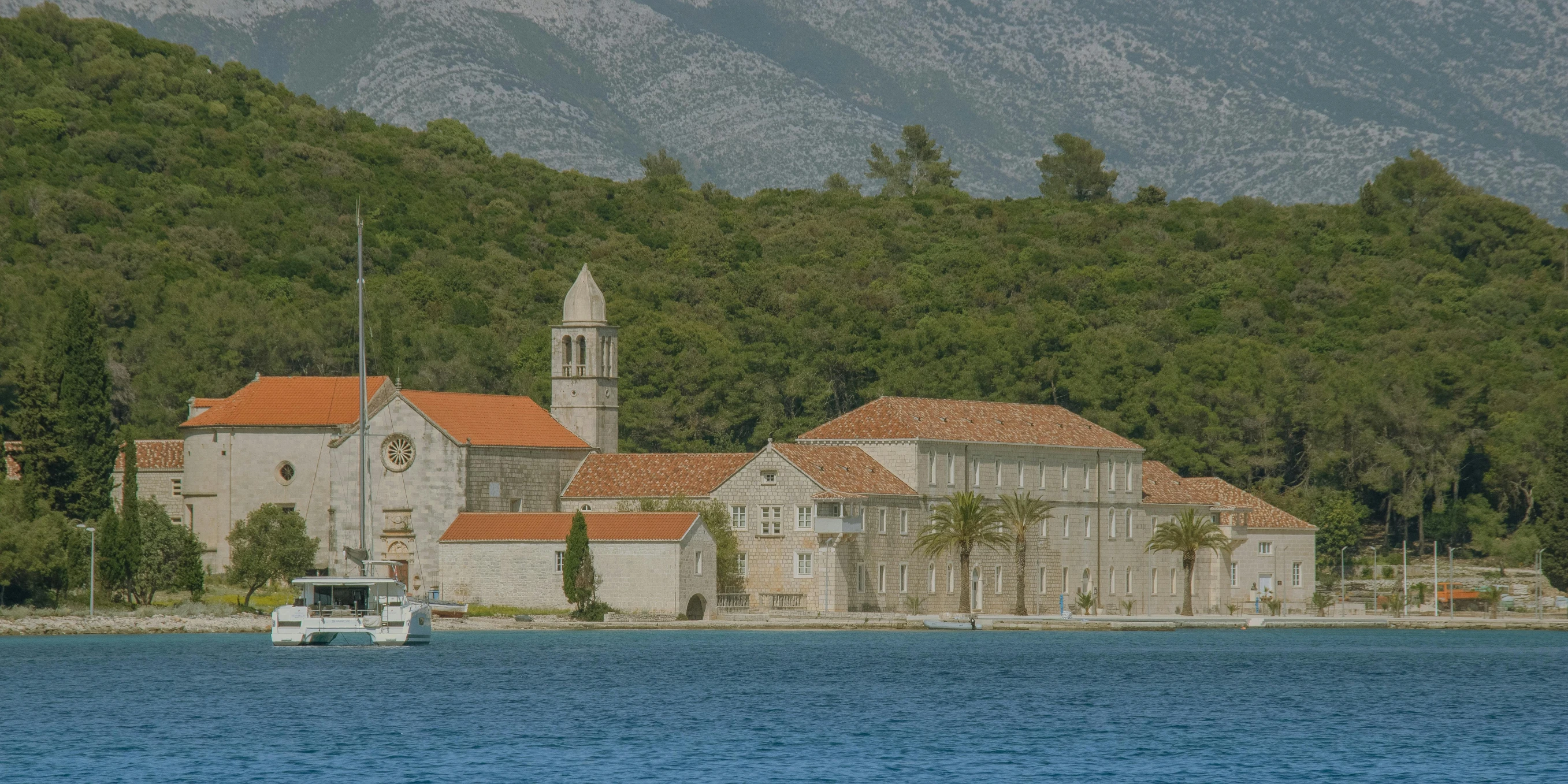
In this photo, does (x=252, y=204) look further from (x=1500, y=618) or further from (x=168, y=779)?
(x=168, y=779)

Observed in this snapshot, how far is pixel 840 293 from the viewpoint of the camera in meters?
111

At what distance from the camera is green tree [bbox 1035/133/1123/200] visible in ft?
492

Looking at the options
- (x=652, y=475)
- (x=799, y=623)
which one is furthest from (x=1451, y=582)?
(x=652, y=475)

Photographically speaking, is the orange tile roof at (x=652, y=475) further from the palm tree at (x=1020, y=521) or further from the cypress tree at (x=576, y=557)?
the palm tree at (x=1020, y=521)

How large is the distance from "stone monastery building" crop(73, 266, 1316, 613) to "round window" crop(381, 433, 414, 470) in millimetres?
87

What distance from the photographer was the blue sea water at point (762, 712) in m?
39.0

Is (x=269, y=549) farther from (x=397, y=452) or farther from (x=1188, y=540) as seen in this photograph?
(x=1188, y=540)

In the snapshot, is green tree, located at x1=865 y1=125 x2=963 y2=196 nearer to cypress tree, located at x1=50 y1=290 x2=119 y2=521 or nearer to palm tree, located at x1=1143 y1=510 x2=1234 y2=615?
palm tree, located at x1=1143 y1=510 x2=1234 y2=615

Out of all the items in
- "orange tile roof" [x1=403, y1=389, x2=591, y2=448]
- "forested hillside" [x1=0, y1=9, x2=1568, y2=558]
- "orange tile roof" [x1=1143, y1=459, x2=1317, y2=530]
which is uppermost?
"forested hillside" [x1=0, y1=9, x2=1568, y2=558]

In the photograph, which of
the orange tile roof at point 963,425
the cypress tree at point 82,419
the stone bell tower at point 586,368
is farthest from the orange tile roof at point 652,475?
the cypress tree at point 82,419

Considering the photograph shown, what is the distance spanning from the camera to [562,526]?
7544 cm

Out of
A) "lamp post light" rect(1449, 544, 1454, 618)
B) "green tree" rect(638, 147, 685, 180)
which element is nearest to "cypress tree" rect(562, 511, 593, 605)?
"lamp post light" rect(1449, 544, 1454, 618)

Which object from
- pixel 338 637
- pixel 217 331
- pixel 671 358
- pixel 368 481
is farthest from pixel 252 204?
pixel 338 637

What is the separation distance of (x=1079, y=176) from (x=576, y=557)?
83663 millimetres
